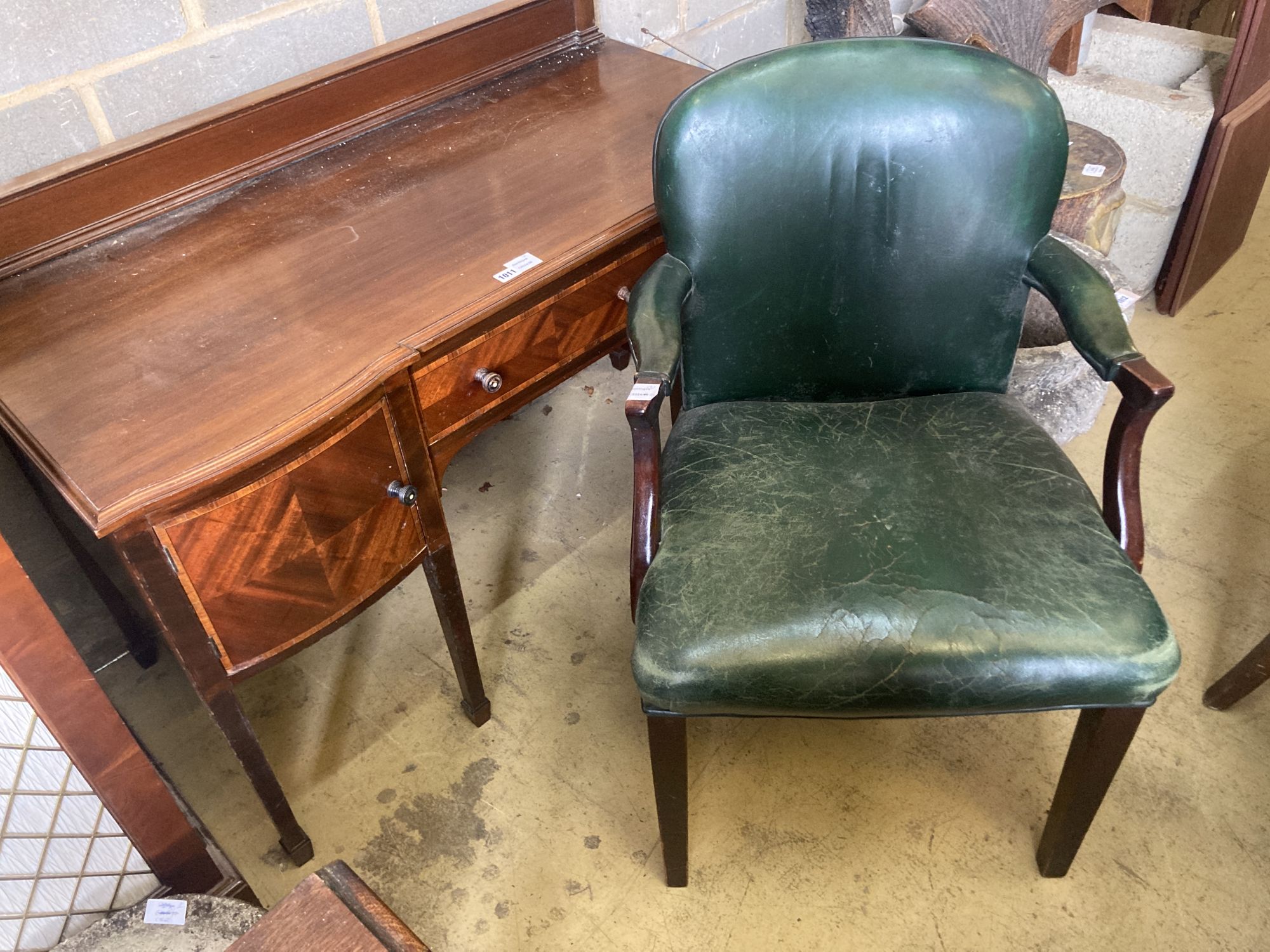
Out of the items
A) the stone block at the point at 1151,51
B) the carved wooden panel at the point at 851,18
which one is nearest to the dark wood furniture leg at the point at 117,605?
the carved wooden panel at the point at 851,18

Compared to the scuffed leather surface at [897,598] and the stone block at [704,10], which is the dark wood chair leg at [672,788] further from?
the stone block at [704,10]

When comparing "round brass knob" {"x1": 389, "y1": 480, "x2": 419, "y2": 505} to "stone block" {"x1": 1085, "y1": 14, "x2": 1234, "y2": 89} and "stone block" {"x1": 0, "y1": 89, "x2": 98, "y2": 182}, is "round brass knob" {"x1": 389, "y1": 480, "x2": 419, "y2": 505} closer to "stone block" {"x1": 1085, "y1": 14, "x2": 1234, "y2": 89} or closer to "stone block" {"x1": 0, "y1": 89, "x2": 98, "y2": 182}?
"stone block" {"x1": 0, "y1": 89, "x2": 98, "y2": 182}

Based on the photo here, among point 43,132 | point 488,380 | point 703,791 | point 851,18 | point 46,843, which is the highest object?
point 43,132

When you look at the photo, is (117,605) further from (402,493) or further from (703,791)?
(703,791)

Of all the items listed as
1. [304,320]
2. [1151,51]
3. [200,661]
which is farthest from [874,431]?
[1151,51]

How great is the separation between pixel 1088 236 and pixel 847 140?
81 cm

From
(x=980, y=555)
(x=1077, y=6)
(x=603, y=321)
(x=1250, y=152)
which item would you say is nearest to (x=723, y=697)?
(x=980, y=555)

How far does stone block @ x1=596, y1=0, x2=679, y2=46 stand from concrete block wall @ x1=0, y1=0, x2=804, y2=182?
0.95 ft

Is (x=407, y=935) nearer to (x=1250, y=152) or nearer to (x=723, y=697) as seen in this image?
(x=723, y=697)

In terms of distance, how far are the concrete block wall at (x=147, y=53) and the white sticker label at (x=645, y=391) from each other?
31.4 inches

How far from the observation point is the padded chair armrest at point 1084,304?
1.18m

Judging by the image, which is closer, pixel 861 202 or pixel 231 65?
pixel 861 202

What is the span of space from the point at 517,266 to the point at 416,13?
62 cm

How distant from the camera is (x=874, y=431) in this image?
1363 mm
